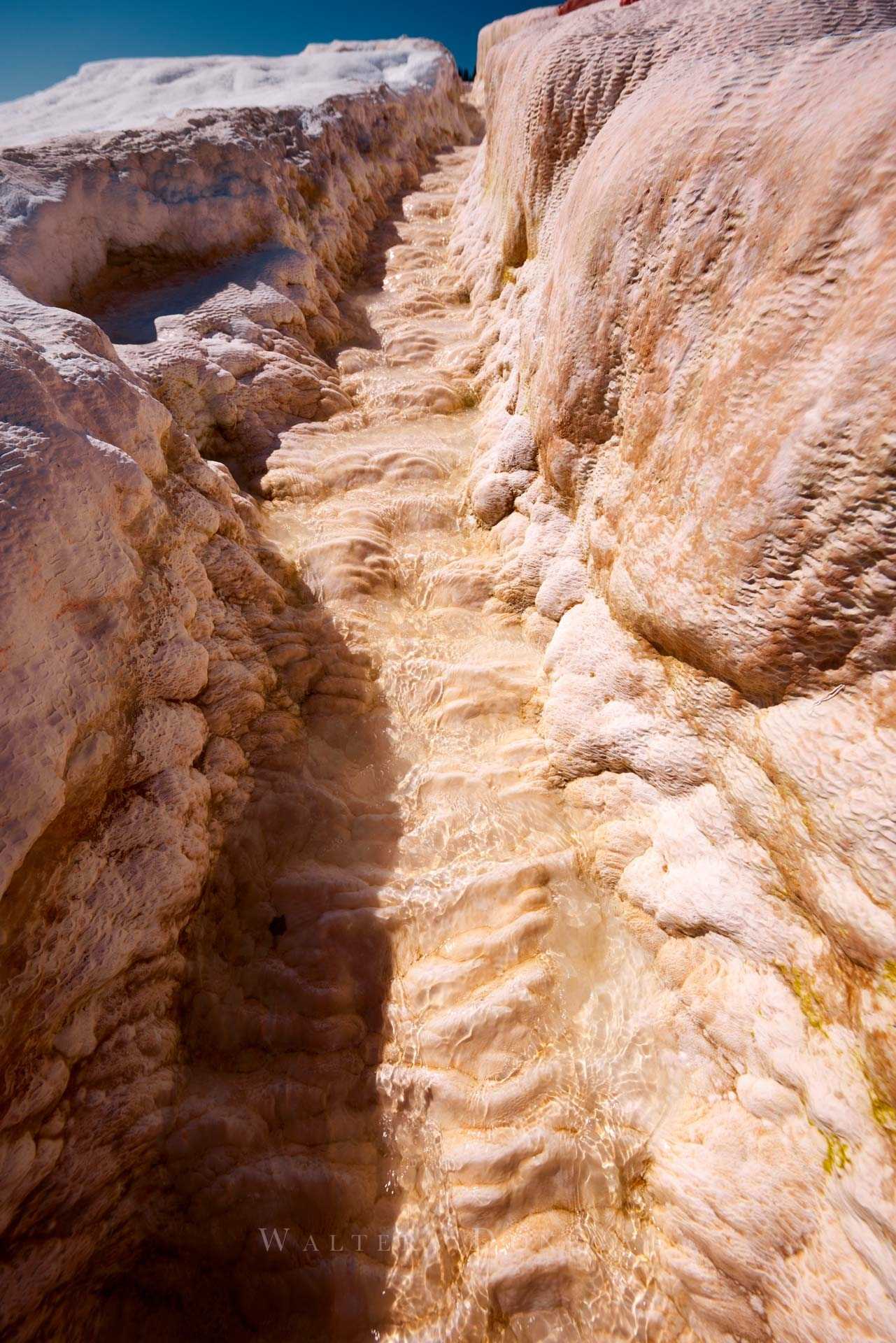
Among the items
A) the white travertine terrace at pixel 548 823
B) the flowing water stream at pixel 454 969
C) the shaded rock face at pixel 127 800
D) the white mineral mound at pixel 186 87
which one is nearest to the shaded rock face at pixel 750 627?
the white travertine terrace at pixel 548 823

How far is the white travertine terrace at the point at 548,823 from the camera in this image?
1.59 meters

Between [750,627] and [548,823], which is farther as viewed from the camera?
[548,823]

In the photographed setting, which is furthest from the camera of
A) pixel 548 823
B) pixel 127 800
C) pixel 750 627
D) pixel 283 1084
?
pixel 548 823

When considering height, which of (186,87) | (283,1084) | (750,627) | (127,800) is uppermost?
(186,87)

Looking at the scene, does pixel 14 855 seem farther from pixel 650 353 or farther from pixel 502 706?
pixel 650 353

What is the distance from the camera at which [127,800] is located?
2.13 metres

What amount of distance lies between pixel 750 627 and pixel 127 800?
7.03 ft

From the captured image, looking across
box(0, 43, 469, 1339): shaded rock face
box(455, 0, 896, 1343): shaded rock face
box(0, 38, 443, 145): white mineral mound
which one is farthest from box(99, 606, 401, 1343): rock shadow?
box(0, 38, 443, 145): white mineral mound

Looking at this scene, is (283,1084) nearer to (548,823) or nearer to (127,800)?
(127,800)

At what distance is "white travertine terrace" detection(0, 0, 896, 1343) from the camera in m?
1.59

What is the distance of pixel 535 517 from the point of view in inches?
130

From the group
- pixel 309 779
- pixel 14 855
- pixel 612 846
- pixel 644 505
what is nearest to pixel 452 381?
pixel 644 505

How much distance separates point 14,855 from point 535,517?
106 inches

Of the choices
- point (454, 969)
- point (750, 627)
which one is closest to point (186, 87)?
point (750, 627)
